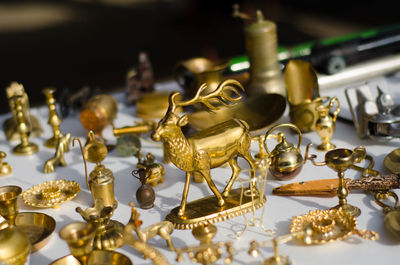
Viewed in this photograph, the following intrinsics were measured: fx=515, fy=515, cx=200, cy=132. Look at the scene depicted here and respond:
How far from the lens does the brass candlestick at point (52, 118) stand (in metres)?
1.88

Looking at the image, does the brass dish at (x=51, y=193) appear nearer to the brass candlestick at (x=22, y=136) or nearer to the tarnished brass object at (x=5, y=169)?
the tarnished brass object at (x=5, y=169)

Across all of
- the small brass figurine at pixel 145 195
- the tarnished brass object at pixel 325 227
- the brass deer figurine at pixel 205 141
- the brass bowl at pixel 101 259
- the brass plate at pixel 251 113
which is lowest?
the brass bowl at pixel 101 259

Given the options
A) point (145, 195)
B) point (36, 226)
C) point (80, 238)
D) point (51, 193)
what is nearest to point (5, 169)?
point (51, 193)

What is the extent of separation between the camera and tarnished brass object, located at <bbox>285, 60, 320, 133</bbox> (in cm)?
177

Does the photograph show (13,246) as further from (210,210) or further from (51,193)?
(210,210)

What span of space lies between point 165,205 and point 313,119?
Result: 0.65 metres

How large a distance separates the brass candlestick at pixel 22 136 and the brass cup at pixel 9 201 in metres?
0.58

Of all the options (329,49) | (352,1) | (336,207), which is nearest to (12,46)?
(352,1)

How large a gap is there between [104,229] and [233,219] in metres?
0.32

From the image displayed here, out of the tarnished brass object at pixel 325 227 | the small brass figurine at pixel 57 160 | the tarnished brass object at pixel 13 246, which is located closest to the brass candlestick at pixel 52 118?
the small brass figurine at pixel 57 160

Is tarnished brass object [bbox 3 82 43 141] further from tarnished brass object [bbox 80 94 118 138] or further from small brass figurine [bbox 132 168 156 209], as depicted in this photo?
small brass figurine [bbox 132 168 156 209]

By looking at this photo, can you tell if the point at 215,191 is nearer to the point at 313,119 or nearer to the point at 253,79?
the point at 313,119

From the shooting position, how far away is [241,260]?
3.77ft

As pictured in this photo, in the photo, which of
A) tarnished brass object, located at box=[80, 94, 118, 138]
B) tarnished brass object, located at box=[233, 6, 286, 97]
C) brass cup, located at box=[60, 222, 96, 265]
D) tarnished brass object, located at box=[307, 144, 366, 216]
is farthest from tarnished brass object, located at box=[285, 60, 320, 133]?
brass cup, located at box=[60, 222, 96, 265]
